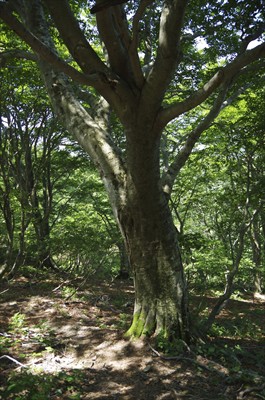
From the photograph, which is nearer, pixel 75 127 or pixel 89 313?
pixel 75 127

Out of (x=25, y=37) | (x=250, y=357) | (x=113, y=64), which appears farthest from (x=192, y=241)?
(x=25, y=37)

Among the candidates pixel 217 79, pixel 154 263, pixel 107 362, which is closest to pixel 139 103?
pixel 217 79

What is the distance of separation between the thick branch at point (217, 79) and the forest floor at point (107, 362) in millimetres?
2884

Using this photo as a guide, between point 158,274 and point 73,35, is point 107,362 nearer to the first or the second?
point 158,274

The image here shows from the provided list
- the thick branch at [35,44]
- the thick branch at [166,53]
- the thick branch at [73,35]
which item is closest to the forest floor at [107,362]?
the thick branch at [35,44]

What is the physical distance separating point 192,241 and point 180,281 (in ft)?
6.43

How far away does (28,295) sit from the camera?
6.89m

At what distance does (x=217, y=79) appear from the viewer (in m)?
3.10

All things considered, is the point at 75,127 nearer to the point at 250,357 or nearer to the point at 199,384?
the point at 199,384

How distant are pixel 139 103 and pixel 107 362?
3.17 meters

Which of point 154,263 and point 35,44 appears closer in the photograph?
point 35,44

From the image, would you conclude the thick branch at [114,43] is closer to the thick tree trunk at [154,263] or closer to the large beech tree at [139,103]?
the large beech tree at [139,103]

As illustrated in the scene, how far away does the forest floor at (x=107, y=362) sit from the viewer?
3.11m

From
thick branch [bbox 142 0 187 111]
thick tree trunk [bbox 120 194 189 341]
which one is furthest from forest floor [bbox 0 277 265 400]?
thick branch [bbox 142 0 187 111]
